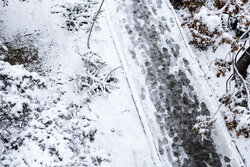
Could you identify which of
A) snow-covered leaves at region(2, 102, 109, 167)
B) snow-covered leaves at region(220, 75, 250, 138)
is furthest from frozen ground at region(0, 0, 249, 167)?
snow-covered leaves at region(220, 75, 250, 138)

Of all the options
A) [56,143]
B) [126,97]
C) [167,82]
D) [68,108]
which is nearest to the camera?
[56,143]

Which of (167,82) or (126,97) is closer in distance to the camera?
(126,97)

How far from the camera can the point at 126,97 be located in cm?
677

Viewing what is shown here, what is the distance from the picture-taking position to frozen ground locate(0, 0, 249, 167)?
4797mm

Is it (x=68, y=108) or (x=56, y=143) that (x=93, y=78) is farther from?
(x=56, y=143)

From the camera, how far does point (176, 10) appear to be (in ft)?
28.7

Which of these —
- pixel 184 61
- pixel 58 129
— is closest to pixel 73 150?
pixel 58 129

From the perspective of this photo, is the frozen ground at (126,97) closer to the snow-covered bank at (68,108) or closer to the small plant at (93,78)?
the snow-covered bank at (68,108)

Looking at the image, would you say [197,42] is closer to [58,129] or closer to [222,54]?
[222,54]

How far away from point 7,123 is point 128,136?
116 inches

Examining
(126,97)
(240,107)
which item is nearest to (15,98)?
(126,97)

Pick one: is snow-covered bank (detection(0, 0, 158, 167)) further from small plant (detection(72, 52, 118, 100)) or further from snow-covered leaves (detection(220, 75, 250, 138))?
snow-covered leaves (detection(220, 75, 250, 138))

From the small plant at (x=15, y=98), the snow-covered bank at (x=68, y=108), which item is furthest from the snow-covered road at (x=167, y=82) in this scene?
the small plant at (x=15, y=98)

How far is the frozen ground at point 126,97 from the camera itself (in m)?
4.80
